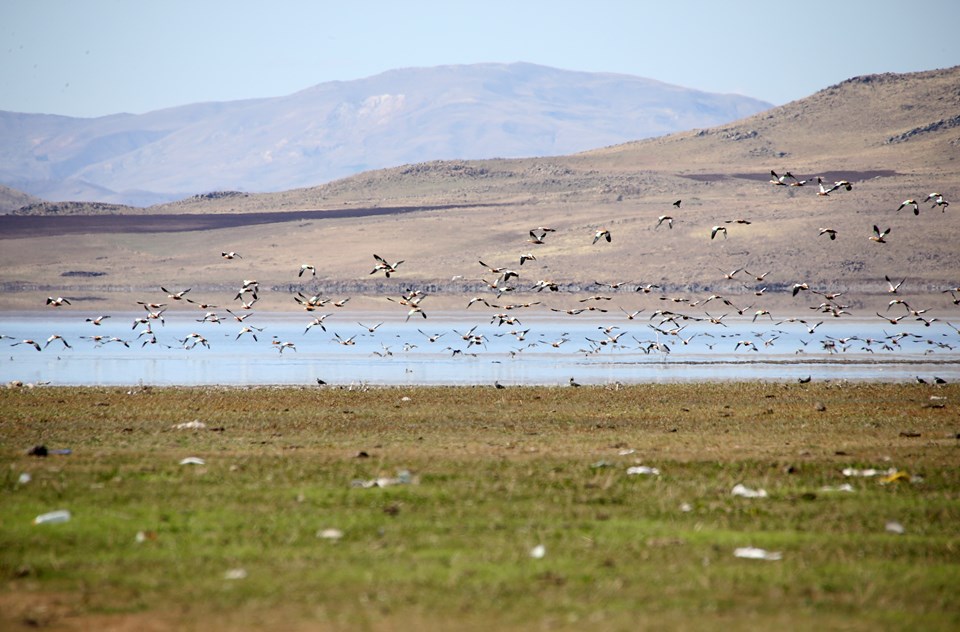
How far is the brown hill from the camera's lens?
94.7 metres

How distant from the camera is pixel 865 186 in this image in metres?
117

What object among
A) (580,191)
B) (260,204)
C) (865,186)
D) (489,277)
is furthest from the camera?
(260,204)

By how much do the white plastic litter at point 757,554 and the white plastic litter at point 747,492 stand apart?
274 centimetres

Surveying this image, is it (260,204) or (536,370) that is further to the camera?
(260,204)

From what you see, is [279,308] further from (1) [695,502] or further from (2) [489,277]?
(1) [695,502]

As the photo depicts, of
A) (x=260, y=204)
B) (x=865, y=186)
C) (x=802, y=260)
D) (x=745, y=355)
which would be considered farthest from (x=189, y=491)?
(x=260, y=204)

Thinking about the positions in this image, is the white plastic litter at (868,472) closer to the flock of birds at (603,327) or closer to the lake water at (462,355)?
the lake water at (462,355)

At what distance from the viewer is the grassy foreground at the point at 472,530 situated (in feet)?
33.6

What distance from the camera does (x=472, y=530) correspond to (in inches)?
500

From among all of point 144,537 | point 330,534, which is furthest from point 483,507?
point 144,537

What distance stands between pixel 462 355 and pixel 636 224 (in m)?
66.3

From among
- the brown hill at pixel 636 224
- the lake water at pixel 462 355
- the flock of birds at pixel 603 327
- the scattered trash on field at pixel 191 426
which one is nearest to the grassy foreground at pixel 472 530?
the scattered trash on field at pixel 191 426

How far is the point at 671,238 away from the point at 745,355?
5692cm

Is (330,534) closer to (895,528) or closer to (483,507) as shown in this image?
(483,507)
